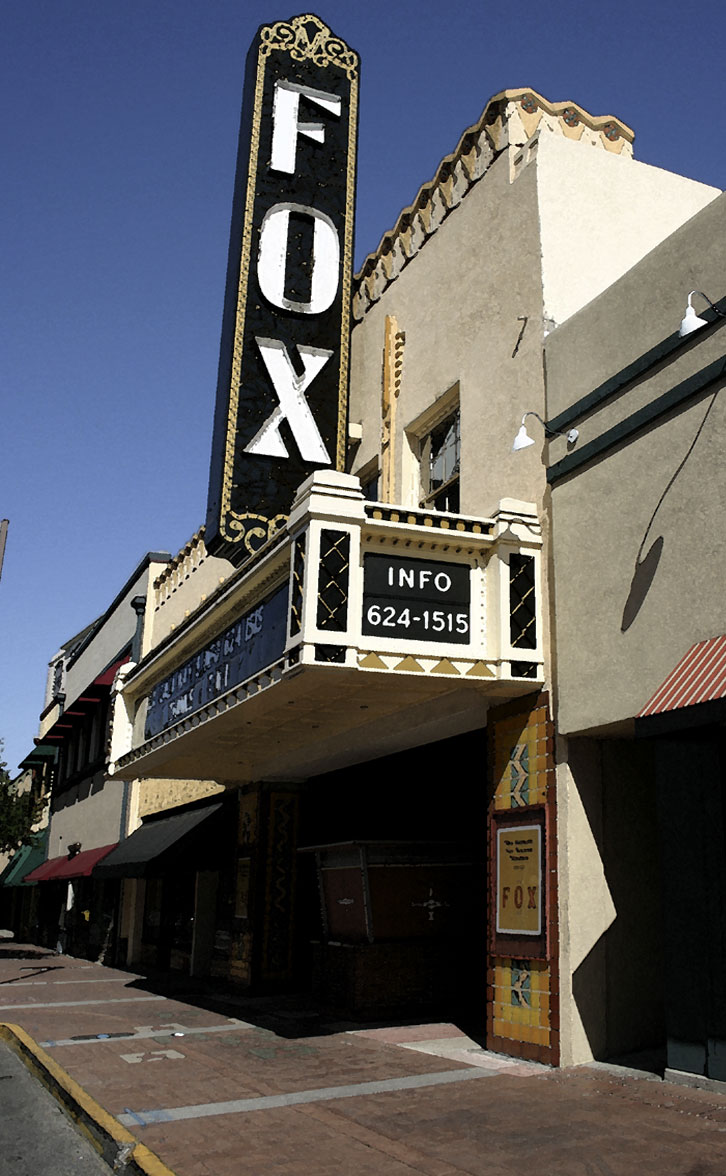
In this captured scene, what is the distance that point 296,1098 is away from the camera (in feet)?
28.0

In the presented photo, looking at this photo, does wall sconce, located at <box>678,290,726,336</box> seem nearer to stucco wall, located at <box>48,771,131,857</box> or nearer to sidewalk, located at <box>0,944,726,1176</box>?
sidewalk, located at <box>0,944,726,1176</box>

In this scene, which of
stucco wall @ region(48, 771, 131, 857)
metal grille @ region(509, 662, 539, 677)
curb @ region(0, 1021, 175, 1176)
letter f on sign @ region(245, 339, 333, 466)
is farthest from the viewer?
stucco wall @ region(48, 771, 131, 857)

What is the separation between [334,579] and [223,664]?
3.32m

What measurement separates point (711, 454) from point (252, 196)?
841cm

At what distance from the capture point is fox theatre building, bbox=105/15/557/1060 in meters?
10.1

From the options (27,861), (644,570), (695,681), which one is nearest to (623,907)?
(695,681)

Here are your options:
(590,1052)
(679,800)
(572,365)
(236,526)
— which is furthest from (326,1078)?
(572,365)

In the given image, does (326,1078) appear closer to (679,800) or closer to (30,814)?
(679,800)

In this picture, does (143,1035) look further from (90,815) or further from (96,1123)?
(90,815)

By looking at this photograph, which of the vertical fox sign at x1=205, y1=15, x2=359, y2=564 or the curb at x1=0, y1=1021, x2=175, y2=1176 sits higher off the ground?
the vertical fox sign at x1=205, y1=15, x2=359, y2=564

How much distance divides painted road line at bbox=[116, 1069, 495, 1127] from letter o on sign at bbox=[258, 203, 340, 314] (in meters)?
9.68

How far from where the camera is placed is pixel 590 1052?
953 cm

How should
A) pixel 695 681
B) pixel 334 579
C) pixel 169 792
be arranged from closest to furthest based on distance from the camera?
pixel 695 681, pixel 334 579, pixel 169 792

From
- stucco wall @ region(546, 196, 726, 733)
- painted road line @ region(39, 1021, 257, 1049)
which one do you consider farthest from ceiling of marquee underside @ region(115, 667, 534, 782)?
painted road line @ region(39, 1021, 257, 1049)
